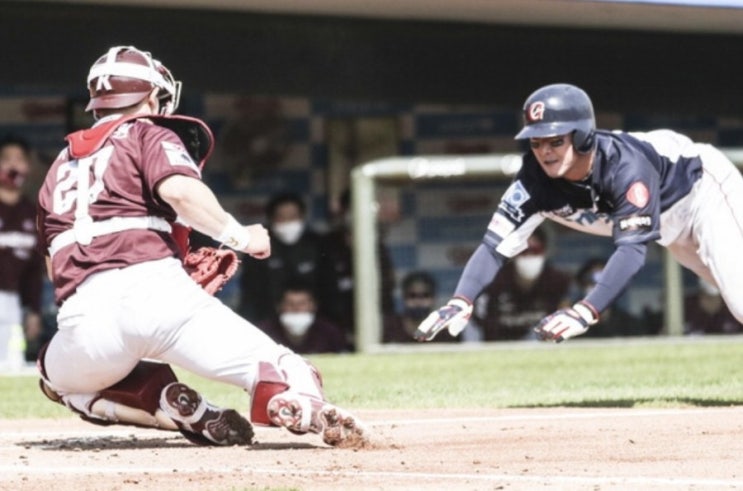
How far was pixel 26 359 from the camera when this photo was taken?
14.4m

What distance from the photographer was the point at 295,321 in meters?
14.7

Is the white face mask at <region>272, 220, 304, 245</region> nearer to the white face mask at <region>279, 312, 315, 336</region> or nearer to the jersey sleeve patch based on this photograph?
the white face mask at <region>279, 312, 315, 336</region>

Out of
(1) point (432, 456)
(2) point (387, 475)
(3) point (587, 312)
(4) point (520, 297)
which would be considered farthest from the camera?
(4) point (520, 297)

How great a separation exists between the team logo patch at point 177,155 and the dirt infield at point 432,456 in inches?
43.1

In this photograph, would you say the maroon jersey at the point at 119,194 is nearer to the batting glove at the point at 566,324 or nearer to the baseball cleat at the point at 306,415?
the baseball cleat at the point at 306,415

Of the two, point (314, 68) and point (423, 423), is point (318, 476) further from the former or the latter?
point (314, 68)

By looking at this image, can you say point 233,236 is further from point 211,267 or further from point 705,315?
point 705,315

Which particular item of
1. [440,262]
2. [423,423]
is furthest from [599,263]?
[423,423]

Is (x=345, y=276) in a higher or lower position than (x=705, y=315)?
higher

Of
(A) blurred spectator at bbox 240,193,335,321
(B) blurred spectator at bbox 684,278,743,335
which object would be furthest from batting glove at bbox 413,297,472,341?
(B) blurred spectator at bbox 684,278,743,335

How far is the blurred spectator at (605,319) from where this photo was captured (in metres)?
15.2

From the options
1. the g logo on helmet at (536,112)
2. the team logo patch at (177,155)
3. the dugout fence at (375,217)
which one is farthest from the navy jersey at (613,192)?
the dugout fence at (375,217)

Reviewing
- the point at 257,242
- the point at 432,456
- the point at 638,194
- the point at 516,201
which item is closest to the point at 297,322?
the point at 516,201

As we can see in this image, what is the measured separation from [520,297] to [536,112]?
7.69m
